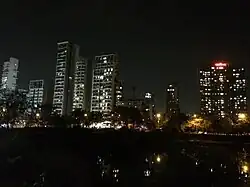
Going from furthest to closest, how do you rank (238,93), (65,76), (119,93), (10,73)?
(238,93) < (65,76) < (119,93) < (10,73)

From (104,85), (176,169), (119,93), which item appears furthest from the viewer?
(119,93)

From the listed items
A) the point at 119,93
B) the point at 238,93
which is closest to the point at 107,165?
the point at 119,93

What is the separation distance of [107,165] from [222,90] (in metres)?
135

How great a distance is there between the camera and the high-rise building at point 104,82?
13662cm

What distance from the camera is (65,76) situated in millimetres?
141875

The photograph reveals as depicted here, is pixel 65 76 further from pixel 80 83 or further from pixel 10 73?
pixel 10 73

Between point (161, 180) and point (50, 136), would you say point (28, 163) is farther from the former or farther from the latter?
point (161, 180)

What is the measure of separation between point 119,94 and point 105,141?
99384 mm

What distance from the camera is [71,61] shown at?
14625cm

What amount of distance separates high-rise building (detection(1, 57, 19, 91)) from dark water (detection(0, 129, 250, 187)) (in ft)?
252

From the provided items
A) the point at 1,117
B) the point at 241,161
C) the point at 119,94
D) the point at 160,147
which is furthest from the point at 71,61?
the point at 241,161

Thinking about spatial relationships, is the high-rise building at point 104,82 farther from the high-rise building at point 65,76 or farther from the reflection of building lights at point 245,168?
the reflection of building lights at point 245,168

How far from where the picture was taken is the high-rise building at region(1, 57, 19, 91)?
114425 mm

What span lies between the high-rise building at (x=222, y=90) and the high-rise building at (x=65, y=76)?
60219mm
